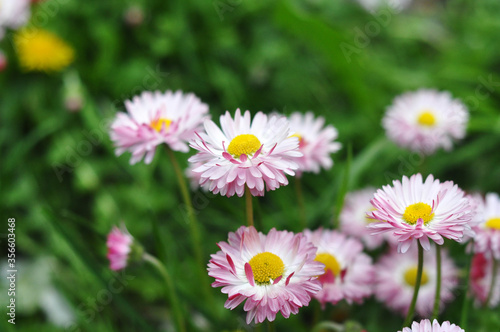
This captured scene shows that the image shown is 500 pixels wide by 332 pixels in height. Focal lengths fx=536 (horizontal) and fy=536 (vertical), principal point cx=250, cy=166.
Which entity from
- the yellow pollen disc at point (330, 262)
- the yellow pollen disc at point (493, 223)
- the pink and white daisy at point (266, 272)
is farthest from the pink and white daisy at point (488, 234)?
the pink and white daisy at point (266, 272)

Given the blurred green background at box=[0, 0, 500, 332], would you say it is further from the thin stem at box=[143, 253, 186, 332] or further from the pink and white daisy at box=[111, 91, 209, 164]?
the pink and white daisy at box=[111, 91, 209, 164]

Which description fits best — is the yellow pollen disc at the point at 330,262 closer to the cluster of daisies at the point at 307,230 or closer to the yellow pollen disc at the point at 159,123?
the cluster of daisies at the point at 307,230

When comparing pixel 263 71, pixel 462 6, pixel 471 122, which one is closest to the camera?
pixel 471 122

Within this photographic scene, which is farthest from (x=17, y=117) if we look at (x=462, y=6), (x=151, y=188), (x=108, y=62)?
(x=462, y=6)

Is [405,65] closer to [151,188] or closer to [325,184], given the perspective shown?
[325,184]

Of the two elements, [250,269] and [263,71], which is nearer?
[250,269]

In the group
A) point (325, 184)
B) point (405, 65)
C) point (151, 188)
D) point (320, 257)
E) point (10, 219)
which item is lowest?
point (320, 257)

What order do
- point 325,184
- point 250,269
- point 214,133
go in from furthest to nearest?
point 325,184 < point 214,133 < point 250,269
